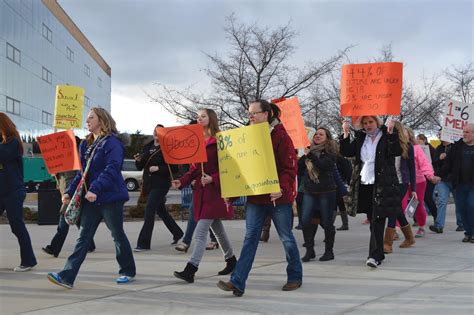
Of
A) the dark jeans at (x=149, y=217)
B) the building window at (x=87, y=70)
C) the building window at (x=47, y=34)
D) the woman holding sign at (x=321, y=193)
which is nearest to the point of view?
the woman holding sign at (x=321, y=193)

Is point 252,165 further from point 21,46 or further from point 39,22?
point 39,22

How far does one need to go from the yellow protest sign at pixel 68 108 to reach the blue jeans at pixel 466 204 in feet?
22.7

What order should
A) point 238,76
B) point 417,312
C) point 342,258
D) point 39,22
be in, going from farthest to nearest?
point 39,22 → point 238,76 → point 342,258 → point 417,312

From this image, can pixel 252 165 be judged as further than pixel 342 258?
No

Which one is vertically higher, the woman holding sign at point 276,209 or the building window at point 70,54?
the building window at point 70,54

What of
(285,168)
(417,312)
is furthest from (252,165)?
(417,312)

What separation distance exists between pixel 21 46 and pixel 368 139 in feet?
142

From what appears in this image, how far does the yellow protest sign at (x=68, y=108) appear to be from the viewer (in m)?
10.7

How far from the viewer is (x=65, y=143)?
5949mm

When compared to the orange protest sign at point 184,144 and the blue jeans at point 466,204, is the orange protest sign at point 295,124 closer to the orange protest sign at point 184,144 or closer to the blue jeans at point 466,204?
the orange protest sign at point 184,144

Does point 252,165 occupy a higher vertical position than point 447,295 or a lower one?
higher

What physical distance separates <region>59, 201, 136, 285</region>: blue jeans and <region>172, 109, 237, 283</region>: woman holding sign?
1.81 ft

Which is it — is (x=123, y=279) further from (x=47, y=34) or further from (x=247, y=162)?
(x=47, y=34)

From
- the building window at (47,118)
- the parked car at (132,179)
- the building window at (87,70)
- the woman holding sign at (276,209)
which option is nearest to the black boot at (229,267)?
the woman holding sign at (276,209)
